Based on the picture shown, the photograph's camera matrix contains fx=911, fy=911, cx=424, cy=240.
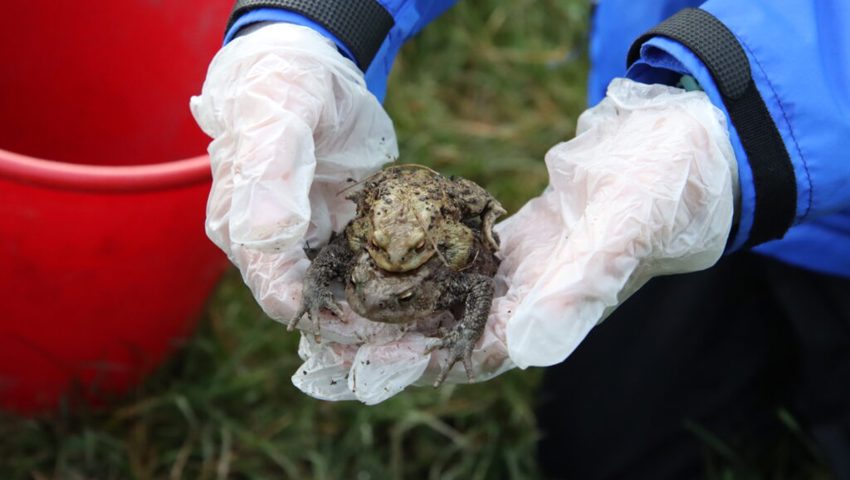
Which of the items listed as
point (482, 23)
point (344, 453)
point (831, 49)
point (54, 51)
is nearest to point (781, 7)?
point (831, 49)

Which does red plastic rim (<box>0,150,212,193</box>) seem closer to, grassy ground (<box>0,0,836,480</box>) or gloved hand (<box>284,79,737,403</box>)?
gloved hand (<box>284,79,737,403</box>)

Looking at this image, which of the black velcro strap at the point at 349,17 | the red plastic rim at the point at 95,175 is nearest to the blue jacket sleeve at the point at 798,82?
the black velcro strap at the point at 349,17

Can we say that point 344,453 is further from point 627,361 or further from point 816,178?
point 816,178

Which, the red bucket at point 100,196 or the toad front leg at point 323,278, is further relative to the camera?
the red bucket at point 100,196

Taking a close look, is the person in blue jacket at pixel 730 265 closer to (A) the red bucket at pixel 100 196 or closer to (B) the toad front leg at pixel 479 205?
(B) the toad front leg at pixel 479 205

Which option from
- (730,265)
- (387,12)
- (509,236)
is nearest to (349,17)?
(387,12)
